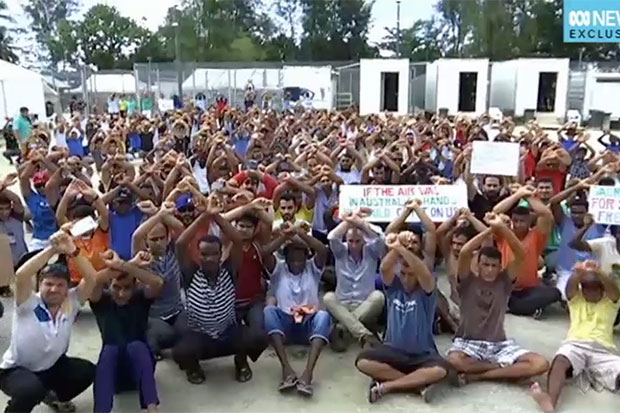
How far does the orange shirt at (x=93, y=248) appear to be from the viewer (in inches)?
231

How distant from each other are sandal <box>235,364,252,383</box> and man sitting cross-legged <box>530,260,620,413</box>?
2097 millimetres

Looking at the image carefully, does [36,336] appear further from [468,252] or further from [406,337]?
[468,252]

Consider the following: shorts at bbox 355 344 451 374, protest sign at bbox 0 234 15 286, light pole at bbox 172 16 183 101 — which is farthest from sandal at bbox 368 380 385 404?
light pole at bbox 172 16 183 101

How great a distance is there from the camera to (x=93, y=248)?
6.00m

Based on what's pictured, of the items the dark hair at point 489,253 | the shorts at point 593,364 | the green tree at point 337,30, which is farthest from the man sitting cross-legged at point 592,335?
the green tree at point 337,30

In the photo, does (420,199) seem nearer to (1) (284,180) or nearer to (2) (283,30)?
(1) (284,180)

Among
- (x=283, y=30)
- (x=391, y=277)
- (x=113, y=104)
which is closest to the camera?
(x=391, y=277)

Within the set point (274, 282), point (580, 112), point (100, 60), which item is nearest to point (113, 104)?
point (580, 112)

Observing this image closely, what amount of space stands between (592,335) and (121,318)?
3377 millimetres

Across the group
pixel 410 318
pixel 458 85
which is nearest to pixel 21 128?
pixel 410 318

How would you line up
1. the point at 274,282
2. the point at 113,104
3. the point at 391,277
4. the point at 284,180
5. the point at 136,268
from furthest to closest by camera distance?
the point at 113,104
the point at 284,180
the point at 274,282
the point at 391,277
the point at 136,268

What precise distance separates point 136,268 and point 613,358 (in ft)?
11.4

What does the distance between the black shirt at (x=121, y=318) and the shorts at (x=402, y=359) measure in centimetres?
162

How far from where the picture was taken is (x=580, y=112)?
93.0 ft
